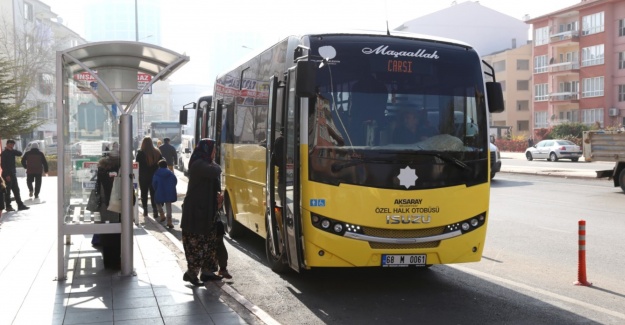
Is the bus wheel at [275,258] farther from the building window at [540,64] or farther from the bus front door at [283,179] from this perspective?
the building window at [540,64]

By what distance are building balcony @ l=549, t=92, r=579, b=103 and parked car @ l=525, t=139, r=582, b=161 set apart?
20652 mm

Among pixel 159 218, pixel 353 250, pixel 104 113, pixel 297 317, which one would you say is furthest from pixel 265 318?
pixel 159 218

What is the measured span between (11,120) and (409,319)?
74.9 feet

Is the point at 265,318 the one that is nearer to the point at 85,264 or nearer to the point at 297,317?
the point at 297,317

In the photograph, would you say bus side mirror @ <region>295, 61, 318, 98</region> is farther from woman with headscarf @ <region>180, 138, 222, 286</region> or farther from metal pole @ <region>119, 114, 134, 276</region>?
metal pole @ <region>119, 114, 134, 276</region>

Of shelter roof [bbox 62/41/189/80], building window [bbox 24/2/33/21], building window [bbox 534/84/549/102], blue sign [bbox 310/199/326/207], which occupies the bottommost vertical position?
blue sign [bbox 310/199/326/207]

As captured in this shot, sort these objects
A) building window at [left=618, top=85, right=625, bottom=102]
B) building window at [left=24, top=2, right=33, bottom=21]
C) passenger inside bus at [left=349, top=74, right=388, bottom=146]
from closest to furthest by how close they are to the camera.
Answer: passenger inside bus at [left=349, top=74, right=388, bottom=146] → building window at [left=618, top=85, right=625, bottom=102] → building window at [left=24, top=2, right=33, bottom=21]

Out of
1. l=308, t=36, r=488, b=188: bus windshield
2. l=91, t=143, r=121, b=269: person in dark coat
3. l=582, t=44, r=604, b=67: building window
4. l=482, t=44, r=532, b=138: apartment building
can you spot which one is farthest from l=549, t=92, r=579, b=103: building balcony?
l=91, t=143, r=121, b=269: person in dark coat

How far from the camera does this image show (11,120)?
25719mm

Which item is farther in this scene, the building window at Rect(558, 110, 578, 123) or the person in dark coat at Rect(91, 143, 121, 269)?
the building window at Rect(558, 110, 578, 123)

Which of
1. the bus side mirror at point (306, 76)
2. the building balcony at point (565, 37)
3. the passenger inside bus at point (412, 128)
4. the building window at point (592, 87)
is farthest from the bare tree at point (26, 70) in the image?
the building window at point (592, 87)

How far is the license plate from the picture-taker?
25.1 ft

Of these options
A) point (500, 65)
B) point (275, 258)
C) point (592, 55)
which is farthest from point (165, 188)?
point (500, 65)

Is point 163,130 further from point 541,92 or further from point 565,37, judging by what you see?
point 541,92
